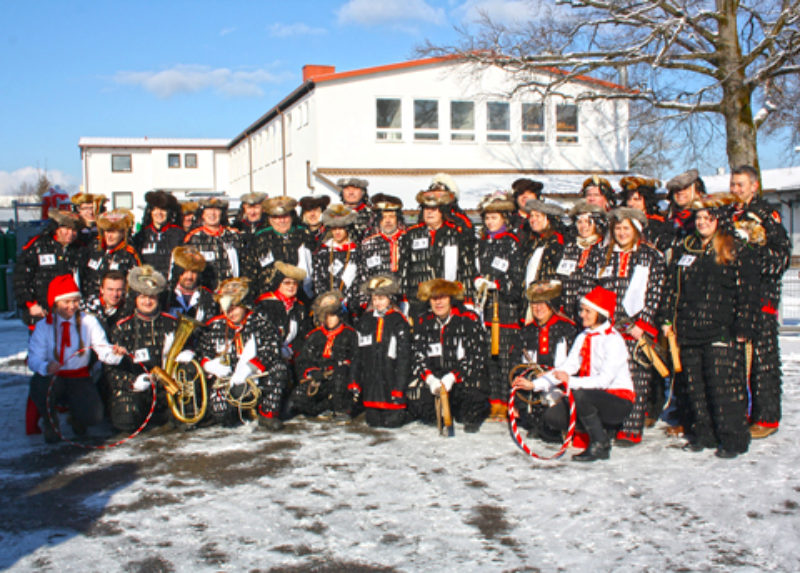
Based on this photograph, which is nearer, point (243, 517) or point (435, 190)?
point (243, 517)

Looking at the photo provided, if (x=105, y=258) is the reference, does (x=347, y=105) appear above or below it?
above

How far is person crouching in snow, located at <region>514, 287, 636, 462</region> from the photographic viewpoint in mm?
5383

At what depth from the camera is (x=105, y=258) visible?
24.7 ft

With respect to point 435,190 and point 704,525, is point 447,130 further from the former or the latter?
point 704,525

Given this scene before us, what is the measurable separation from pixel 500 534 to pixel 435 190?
3888mm

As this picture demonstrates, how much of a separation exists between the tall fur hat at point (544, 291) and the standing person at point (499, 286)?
1.98 ft

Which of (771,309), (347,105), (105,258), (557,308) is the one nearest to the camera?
(771,309)

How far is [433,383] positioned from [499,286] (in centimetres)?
124

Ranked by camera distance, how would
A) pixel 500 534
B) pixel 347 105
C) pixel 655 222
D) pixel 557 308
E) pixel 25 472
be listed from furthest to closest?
1. pixel 347 105
2. pixel 655 222
3. pixel 557 308
4. pixel 25 472
5. pixel 500 534

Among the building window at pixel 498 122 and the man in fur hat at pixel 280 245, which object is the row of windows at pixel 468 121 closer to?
the building window at pixel 498 122

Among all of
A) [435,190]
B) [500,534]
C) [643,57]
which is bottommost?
[500,534]

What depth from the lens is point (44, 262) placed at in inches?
298

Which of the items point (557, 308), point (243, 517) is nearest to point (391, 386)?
point (557, 308)

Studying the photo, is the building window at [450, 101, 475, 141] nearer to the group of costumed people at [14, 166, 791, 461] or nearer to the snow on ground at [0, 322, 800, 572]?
the group of costumed people at [14, 166, 791, 461]
